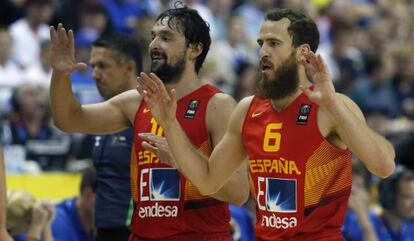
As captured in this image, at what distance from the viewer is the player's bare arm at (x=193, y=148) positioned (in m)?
7.16

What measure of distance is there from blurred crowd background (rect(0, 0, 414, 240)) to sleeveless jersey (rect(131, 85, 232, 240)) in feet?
12.7

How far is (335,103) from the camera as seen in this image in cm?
663

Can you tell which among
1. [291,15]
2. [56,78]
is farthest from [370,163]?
[56,78]

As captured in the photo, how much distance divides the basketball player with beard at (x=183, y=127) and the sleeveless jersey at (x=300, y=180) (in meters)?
0.50

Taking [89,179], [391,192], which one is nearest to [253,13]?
[391,192]

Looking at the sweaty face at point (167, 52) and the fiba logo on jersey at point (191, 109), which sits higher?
the sweaty face at point (167, 52)

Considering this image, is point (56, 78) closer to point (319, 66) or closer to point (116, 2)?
point (319, 66)

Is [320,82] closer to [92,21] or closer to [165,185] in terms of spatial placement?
[165,185]

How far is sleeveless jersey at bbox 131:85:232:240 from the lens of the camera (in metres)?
7.79

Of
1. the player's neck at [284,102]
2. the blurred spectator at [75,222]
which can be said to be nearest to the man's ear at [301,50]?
the player's neck at [284,102]

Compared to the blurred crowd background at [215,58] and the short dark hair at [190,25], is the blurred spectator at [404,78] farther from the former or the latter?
the short dark hair at [190,25]

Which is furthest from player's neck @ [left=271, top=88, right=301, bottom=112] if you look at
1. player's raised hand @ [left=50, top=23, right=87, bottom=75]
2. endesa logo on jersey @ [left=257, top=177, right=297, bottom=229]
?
player's raised hand @ [left=50, top=23, right=87, bottom=75]

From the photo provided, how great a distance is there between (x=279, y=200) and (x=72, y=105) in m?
1.77

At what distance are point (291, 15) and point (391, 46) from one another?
12.0 meters
